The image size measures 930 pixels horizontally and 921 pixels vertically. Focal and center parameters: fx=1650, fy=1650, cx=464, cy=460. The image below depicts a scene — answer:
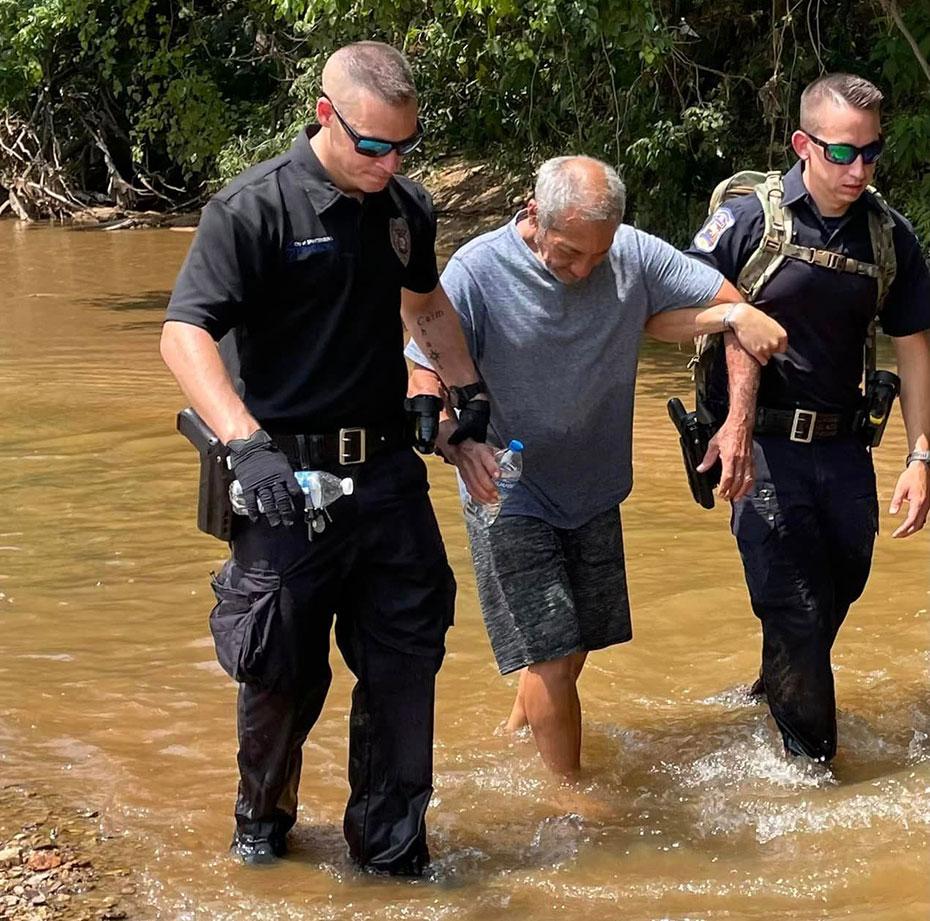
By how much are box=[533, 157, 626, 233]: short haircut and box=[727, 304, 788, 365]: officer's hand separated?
48 cm

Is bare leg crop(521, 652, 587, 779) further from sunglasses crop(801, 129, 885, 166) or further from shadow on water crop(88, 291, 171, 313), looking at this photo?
shadow on water crop(88, 291, 171, 313)

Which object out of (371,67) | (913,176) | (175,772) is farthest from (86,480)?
(913,176)

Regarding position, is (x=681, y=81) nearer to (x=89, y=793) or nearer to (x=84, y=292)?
(x=84, y=292)

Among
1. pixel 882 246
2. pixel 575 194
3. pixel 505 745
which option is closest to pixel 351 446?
pixel 575 194

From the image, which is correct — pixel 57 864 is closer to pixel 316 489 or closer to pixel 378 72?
pixel 316 489

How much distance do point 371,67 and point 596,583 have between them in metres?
1.72

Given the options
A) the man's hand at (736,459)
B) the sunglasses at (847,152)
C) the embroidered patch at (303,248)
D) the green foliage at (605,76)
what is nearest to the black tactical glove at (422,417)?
the embroidered patch at (303,248)

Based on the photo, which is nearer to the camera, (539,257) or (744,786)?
(539,257)

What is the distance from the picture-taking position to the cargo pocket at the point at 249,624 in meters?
4.04

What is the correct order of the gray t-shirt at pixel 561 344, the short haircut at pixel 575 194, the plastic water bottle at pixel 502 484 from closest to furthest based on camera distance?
the short haircut at pixel 575 194
the plastic water bottle at pixel 502 484
the gray t-shirt at pixel 561 344

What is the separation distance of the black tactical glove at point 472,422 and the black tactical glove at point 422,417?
0.14m

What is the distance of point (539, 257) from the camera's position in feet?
15.2

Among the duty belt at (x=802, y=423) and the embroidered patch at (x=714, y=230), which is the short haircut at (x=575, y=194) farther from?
the duty belt at (x=802, y=423)

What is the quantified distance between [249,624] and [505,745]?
153 cm
